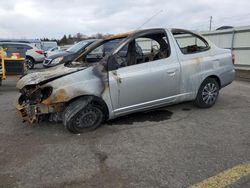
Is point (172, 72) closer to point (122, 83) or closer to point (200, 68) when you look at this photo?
point (200, 68)

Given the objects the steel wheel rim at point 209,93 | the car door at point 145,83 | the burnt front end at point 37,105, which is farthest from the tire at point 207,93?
the burnt front end at point 37,105

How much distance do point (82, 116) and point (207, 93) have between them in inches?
116

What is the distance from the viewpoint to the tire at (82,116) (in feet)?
15.3

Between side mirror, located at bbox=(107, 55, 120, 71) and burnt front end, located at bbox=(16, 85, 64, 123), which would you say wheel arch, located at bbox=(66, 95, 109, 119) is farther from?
side mirror, located at bbox=(107, 55, 120, 71)

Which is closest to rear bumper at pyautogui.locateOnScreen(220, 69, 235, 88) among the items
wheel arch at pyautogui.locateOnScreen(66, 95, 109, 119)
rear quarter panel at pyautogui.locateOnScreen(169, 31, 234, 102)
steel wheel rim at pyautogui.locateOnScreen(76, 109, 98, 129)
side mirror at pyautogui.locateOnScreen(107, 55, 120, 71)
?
rear quarter panel at pyautogui.locateOnScreen(169, 31, 234, 102)

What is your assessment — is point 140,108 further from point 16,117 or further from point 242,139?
point 16,117

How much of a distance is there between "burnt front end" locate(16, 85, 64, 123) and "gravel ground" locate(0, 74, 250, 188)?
0.33 metres

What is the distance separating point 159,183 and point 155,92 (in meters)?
2.37

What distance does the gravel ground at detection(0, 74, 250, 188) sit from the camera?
335 centimetres

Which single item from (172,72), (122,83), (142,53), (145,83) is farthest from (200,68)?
(122,83)

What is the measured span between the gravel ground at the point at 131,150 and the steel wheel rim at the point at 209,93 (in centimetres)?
30

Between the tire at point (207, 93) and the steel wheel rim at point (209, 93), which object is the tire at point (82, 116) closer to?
the tire at point (207, 93)

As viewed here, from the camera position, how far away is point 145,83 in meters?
5.15

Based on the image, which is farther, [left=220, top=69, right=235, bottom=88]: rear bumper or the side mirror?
[left=220, top=69, right=235, bottom=88]: rear bumper
